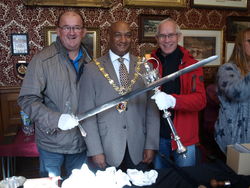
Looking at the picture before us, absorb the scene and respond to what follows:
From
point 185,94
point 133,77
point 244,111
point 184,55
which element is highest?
point 184,55

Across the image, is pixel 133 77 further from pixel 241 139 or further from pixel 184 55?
pixel 241 139

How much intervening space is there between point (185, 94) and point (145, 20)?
193cm

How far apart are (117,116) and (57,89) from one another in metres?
0.45

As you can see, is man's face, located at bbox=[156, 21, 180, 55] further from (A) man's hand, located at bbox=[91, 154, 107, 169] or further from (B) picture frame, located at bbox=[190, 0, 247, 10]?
(B) picture frame, located at bbox=[190, 0, 247, 10]

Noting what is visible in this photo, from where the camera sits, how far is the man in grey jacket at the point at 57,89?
1.73 meters

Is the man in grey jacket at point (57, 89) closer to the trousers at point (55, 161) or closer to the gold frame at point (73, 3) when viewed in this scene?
the trousers at point (55, 161)

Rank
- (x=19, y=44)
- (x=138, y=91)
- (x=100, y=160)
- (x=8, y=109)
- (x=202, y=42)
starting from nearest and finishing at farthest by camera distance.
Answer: (x=138, y=91), (x=100, y=160), (x=19, y=44), (x=8, y=109), (x=202, y=42)

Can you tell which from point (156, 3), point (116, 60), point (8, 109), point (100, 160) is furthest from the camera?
point (156, 3)

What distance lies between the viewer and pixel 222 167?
1570 mm

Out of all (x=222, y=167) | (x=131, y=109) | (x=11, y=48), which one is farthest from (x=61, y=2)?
(x=222, y=167)

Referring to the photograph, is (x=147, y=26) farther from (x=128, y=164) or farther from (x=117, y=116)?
(x=128, y=164)

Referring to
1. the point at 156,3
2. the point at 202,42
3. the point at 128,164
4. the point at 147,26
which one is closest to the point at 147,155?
the point at 128,164

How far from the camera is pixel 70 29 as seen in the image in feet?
5.91

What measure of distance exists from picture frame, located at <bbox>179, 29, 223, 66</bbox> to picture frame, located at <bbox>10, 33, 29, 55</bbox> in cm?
204
